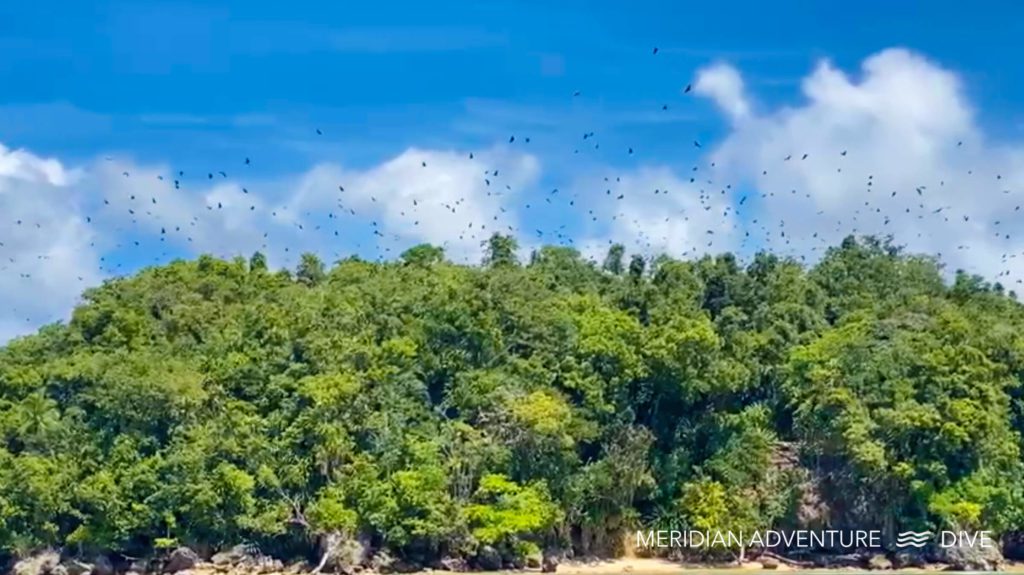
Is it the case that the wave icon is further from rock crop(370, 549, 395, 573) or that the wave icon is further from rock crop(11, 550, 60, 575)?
rock crop(11, 550, 60, 575)

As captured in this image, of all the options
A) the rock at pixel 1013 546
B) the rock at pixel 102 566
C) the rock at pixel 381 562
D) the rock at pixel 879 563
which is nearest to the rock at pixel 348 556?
the rock at pixel 381 562

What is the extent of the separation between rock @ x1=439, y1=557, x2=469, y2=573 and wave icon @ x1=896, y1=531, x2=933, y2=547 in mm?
16332

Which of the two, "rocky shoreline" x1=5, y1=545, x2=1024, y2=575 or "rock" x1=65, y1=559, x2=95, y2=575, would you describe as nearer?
"rocky shoreline" x1=5, y1=545, x2=1024, y2=575

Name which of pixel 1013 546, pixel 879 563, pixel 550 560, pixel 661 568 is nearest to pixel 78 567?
pixel 550 560

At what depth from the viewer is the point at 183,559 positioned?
50.0 meters

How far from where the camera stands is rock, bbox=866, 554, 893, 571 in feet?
166

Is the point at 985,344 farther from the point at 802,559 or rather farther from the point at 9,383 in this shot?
the point at 9,383

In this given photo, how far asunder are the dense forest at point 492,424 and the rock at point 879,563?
139 cm

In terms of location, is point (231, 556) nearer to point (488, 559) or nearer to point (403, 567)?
point (403, 567)

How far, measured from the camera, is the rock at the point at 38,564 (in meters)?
50.3

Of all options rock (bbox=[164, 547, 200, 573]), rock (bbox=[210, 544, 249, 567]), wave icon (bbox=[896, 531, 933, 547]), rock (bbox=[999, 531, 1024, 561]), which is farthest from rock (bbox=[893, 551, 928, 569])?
rock (bbox=[164, 547, 200, 573])

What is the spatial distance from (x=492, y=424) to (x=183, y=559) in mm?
12378

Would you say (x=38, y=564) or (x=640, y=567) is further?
(x=640, y=567)

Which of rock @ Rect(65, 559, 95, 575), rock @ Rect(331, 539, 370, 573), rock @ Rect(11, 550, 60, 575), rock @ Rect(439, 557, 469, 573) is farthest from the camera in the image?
rock @ Rect(65, 559, 95, 575)
